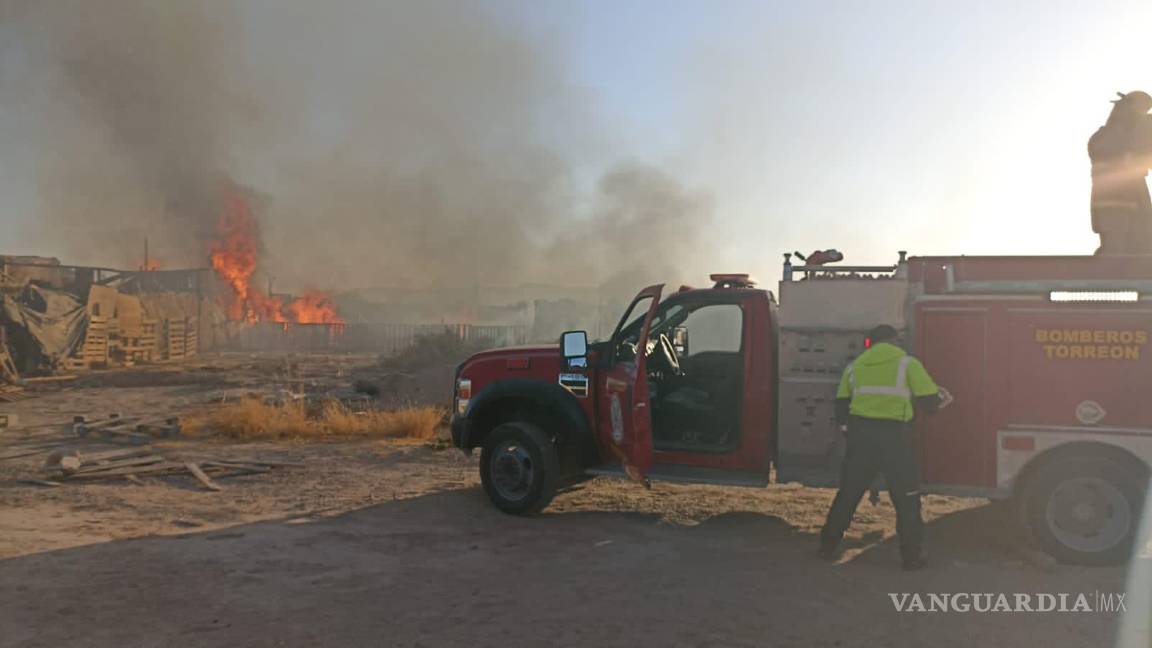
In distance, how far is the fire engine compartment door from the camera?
6.19 meters

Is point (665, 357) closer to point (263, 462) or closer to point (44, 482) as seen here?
point (263, 462)

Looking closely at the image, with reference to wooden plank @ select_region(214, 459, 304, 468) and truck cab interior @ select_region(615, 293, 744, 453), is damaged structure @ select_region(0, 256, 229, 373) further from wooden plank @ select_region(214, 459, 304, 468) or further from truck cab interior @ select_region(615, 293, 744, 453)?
truck cab interior @ select_region(615, 293, 744, 453)

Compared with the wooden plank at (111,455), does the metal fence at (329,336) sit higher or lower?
higher

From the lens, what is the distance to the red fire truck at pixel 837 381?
5.47 metres

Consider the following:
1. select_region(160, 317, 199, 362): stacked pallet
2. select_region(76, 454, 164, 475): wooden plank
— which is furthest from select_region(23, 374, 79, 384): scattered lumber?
select_region(76, 454, 164, 475): wooden plank

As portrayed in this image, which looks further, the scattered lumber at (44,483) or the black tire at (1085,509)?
the scattered lumber at (44,483)

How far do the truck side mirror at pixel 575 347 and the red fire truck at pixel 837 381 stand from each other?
2 cm

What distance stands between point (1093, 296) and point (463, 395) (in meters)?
5.27

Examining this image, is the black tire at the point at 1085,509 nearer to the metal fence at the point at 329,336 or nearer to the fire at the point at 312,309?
the metal fence at the point at 329,336

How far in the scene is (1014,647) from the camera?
4051 millimetres

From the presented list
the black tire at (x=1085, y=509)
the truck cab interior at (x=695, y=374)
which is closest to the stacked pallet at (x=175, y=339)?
the truck cab interior at (x=695, y=374)

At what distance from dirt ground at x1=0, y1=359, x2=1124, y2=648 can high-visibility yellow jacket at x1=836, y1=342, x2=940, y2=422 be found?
112cm

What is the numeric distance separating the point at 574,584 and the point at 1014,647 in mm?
2531

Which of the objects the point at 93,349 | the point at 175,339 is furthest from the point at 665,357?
the point at 175,339
